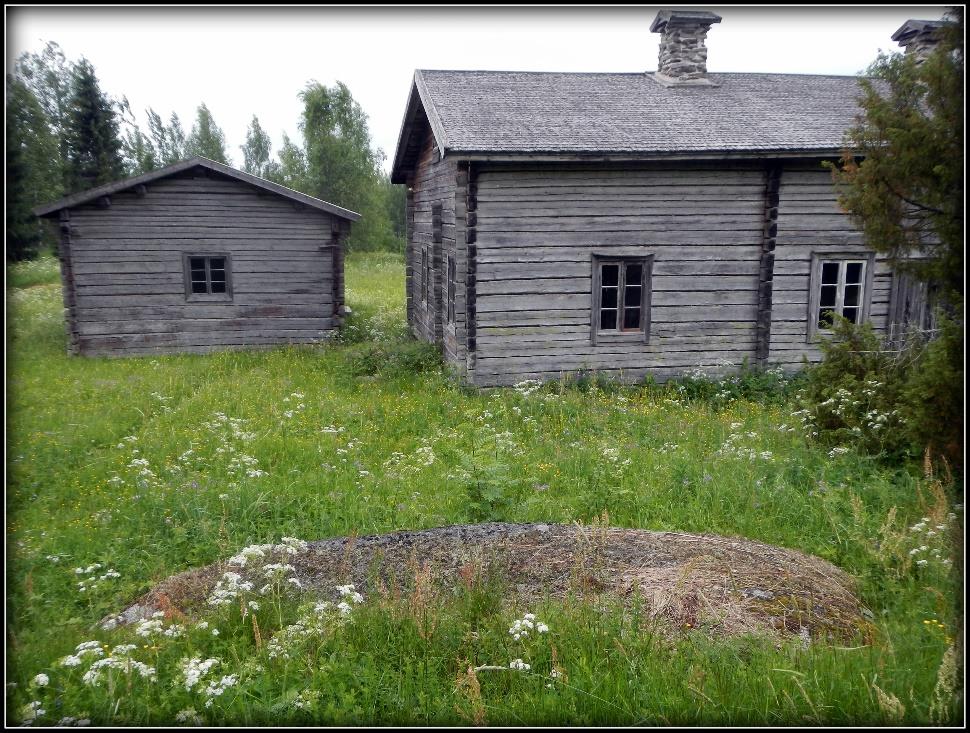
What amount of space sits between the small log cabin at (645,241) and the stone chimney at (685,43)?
6.43 feet

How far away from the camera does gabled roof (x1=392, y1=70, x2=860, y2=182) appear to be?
458 inches

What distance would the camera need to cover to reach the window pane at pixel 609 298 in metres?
12.6

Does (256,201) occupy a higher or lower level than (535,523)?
higher

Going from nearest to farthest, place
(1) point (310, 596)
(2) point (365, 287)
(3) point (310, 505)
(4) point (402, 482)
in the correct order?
(1) point (310, 596)
(3) point (310, 505)
(4) point (402, 482)
(2) point (365, 287)

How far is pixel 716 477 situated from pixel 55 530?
20.4 ft

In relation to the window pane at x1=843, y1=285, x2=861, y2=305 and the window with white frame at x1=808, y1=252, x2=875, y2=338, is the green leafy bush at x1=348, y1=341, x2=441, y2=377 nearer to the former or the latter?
the window with white frame at x1=808, y1=252, x2=875, y2=338

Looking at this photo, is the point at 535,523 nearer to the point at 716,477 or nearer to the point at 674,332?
the point at 716,477

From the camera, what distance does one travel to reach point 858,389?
800cm

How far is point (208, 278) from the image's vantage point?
16453 millimetres

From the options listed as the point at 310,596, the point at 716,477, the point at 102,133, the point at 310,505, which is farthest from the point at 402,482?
the point at 102,133

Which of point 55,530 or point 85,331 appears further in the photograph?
point 85,331

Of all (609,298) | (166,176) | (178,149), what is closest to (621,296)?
(609,298)

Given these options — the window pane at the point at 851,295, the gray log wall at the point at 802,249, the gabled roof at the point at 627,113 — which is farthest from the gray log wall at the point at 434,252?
the window pane at the point at 851,295

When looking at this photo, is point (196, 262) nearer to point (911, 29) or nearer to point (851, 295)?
point (851, 295)
